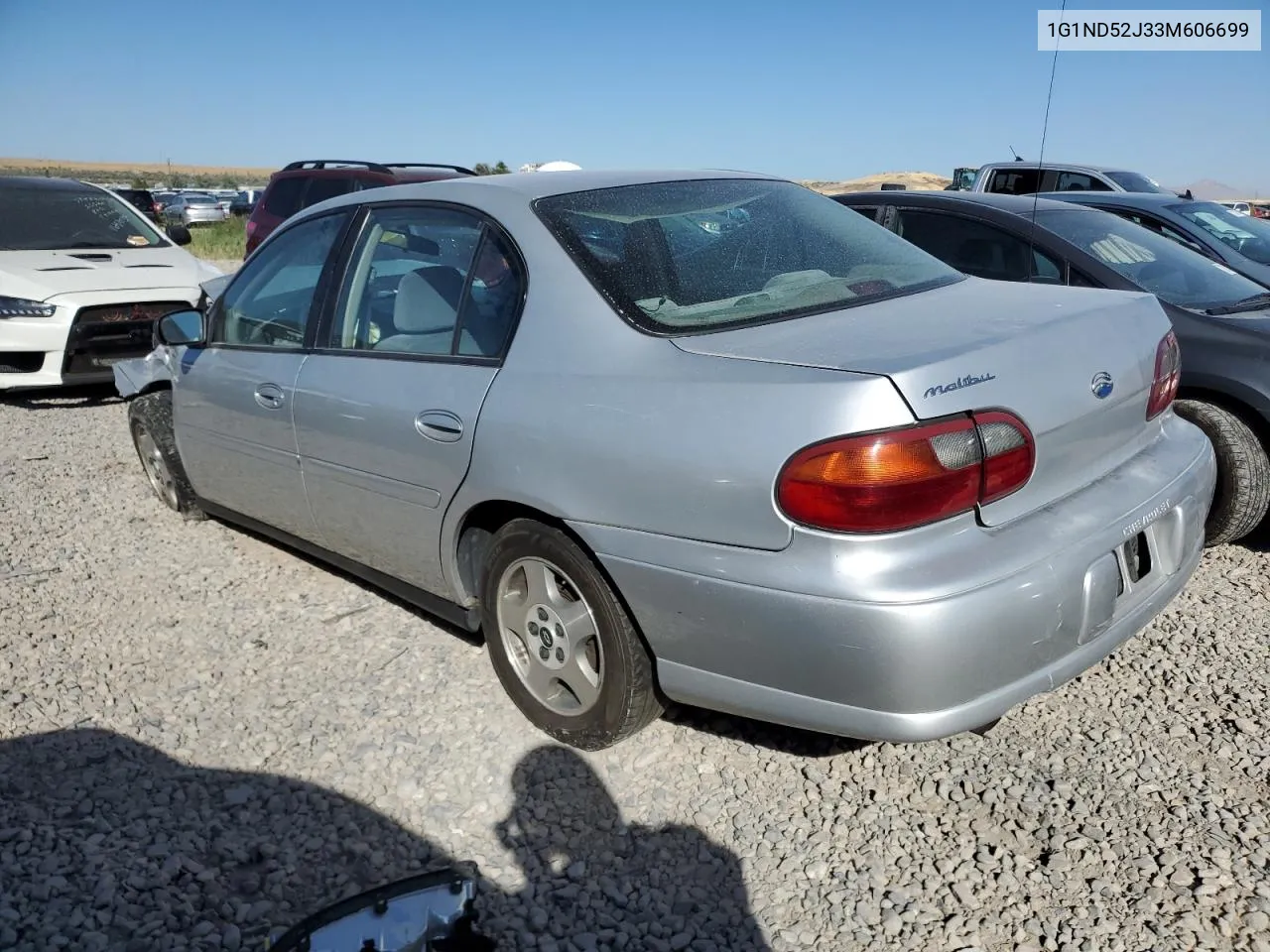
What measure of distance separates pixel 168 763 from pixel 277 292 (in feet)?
6.27

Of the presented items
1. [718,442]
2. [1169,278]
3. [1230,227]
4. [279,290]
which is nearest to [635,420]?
[718,442]

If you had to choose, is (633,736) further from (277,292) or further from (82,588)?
(82,588)

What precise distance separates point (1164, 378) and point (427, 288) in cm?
229

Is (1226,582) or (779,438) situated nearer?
(779,438)

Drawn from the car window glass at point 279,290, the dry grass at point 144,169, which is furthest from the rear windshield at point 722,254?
the dry grass at point 144,169

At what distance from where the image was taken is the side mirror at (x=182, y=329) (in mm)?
4523

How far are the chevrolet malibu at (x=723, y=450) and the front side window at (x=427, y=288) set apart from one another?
0.04ft

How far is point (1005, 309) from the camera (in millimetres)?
2863

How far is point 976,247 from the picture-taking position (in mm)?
5344

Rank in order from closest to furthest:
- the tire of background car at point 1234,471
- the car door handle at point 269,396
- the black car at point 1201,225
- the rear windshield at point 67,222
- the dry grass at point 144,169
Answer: the car door handle at point 269,396, the tire of background car at point 1234,471, the black car at point 1201,225, the rear windshield at point 67,222, the dry grass at point 144,169

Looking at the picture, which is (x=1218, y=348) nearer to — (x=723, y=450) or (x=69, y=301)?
(x=723, y=450)

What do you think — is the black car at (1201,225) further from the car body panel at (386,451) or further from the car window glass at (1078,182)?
the car window glass at (1078,182)

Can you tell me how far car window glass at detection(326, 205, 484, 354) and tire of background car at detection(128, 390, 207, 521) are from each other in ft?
6.18

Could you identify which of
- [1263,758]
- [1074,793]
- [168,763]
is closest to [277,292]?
[168,763]
